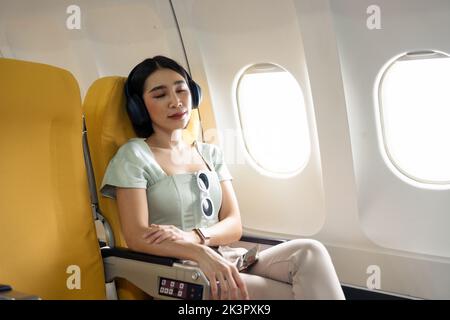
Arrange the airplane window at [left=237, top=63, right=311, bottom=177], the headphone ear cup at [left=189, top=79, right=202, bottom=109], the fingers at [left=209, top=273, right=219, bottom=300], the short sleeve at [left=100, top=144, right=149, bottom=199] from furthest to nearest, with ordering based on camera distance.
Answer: the airplane window at [left=237, top=63, right=311, bottom=177] → the headphone ear cup at [left=189, top=79, right=202, bottom=109] → the short sleeve at [left=100, top=144, right=149, bottom=199] → the fingers at [left=209, top=273, right=219, bottom=300]

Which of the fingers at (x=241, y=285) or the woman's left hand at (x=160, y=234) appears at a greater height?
the woman's left hand at (x=160, y=234)

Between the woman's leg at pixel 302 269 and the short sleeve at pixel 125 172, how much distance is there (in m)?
0.66

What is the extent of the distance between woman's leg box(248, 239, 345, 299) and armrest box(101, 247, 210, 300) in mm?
337

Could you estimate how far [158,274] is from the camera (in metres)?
2.64

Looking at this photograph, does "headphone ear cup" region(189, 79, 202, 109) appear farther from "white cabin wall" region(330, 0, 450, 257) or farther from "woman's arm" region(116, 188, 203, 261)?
"white cabin wall" region(330, 0, 450, 257)

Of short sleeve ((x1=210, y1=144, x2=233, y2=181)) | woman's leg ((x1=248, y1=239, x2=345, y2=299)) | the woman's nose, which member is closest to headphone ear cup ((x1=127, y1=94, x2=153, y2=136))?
the woman's nose

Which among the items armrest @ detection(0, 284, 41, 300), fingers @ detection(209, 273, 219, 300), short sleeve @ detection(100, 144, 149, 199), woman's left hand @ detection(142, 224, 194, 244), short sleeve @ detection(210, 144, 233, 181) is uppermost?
short sleeve @ detection(100, 144, 149, 199)

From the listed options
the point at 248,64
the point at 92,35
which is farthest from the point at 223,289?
the point at 92,35

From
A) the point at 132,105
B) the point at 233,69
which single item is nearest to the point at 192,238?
the point at 132,105

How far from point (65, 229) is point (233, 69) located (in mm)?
1778

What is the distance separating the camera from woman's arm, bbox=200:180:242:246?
302cm

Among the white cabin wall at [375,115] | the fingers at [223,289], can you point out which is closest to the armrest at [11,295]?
the fingers at [223,289]

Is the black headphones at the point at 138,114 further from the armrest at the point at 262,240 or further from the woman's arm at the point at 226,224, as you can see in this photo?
the armrest at the point at 262,240

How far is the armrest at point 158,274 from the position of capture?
2.52 meters
